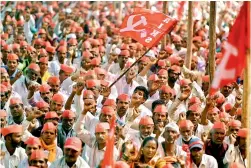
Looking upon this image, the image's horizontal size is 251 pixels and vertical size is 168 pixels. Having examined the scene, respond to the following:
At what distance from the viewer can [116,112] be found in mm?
10625

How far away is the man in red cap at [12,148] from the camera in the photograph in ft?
30.3

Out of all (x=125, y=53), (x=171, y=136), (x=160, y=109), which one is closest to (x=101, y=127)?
(x=171, y=136)

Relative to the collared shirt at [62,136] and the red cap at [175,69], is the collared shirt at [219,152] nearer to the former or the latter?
the collared shirt at [62,136]

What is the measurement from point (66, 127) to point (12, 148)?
0.91m

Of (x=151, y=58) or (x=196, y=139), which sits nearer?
(x=196, y=139)

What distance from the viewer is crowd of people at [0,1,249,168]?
915cm

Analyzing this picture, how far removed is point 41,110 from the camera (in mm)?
10531

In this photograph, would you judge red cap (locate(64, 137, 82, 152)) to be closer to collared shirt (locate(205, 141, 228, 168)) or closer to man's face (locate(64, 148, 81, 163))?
man's face (locate(64, 148, 81, 163))

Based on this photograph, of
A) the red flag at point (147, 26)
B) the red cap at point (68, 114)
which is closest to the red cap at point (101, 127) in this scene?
the red cap at point (68, 114)

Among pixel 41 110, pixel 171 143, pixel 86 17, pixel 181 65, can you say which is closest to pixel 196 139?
pixel 171 143

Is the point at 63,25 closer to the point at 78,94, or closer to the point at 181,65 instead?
the point at 181,65

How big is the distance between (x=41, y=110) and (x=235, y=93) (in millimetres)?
3302

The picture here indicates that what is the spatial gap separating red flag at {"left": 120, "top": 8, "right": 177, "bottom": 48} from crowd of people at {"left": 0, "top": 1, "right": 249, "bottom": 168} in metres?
0.71

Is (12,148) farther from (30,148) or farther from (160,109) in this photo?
(160,109)
